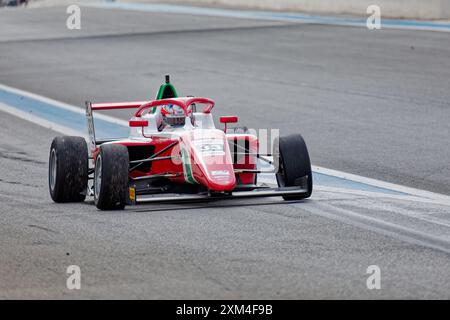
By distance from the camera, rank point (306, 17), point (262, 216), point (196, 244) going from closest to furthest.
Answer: point (196, 244) < point (262, 216) < point (306, 17)

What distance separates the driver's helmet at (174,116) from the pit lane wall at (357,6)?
22.3 m

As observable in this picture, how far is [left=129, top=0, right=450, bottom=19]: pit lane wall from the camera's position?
3353 cm

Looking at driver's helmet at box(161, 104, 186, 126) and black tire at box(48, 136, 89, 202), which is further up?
driver's helmet at box(161, 104, 186, 126)

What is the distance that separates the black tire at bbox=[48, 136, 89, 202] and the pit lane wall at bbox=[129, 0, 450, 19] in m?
22.9

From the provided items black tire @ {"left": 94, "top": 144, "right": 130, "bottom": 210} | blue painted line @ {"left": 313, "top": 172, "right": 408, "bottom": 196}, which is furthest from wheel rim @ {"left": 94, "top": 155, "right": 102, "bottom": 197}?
blue painted line @ {"left": 313, "top": 172, "right": 408, "bottom": 196}

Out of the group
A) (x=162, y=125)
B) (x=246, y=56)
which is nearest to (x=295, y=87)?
(x=246, y=56)

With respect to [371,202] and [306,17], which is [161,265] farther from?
[306,17]

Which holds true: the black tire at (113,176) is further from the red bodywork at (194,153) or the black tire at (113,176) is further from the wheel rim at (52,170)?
the wheel rim at (52,170)

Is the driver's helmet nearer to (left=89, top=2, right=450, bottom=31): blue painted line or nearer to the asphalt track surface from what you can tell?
the asphalt track surface

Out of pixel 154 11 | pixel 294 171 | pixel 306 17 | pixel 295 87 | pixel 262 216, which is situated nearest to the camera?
pixel 262 216

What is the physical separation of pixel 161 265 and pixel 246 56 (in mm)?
20148

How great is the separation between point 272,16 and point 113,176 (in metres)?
28.6

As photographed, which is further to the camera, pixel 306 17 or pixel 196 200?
pixel 306 17
